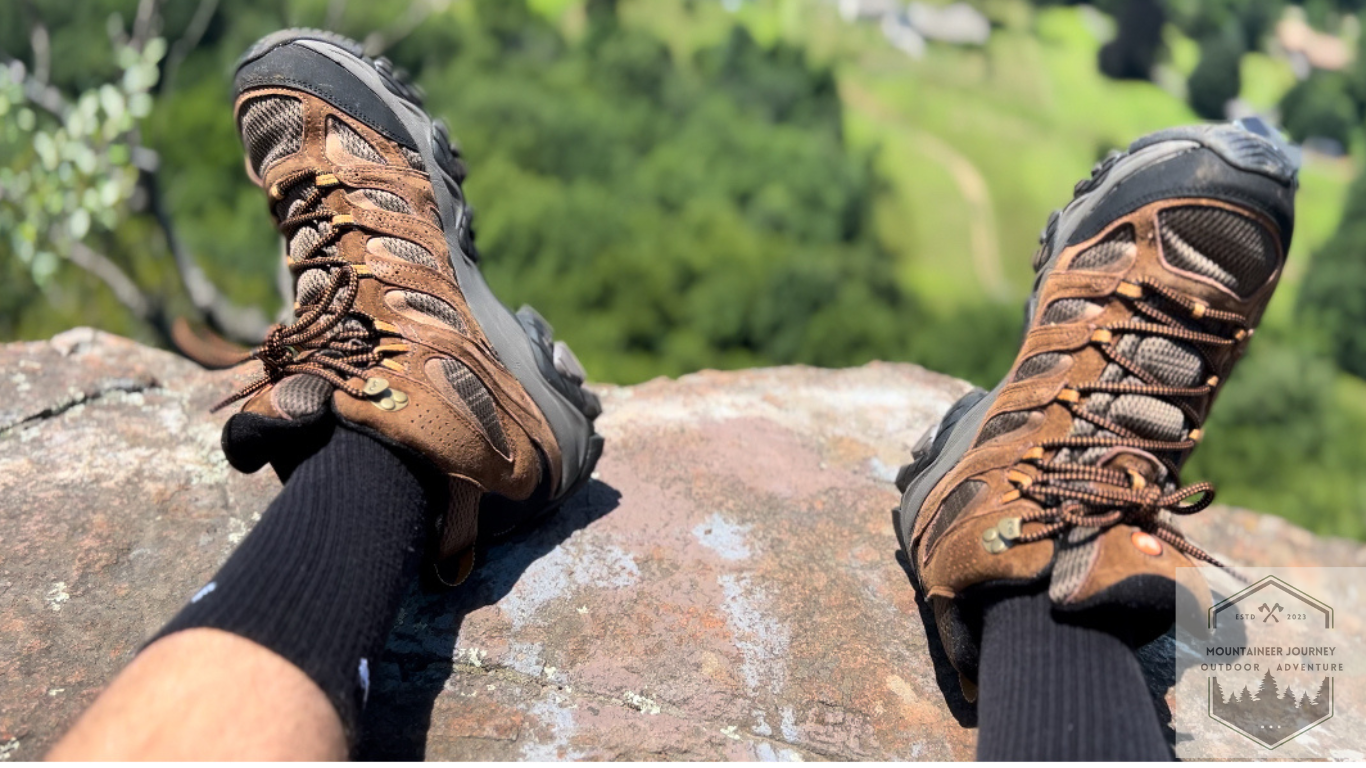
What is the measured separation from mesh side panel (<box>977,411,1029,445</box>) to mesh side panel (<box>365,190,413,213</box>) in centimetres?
131

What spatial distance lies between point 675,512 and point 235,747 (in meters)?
1.22

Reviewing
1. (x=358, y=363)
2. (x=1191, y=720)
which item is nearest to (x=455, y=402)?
(x=358, y=363)

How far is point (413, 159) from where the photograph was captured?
2.12m

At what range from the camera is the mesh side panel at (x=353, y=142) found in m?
2.06

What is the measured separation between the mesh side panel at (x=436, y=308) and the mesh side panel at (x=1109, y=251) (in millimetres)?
1266

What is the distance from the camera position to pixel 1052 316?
1880 millimetres

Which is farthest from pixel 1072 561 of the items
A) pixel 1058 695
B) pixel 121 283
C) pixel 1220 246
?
pixel 121 283

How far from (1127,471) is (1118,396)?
17 cm

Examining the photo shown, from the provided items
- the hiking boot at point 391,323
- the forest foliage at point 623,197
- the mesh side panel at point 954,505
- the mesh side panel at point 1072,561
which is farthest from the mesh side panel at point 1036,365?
the forest foliage at point 623,197

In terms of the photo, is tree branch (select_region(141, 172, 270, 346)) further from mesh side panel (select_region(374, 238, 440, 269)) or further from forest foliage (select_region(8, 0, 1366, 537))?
mesh side panel (select_region(374, 238, 440, 269))

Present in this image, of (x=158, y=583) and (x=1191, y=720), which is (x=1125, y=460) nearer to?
(x=1191, y=720)

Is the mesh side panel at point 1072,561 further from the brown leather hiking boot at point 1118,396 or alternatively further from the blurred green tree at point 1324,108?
the blurred green tree at point 1324,108

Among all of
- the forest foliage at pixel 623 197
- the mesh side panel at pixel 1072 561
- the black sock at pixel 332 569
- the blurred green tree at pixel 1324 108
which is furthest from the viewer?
the blurred green tree at pixel 1324 108

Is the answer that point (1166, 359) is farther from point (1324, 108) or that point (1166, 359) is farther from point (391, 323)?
point (1324, 108)
